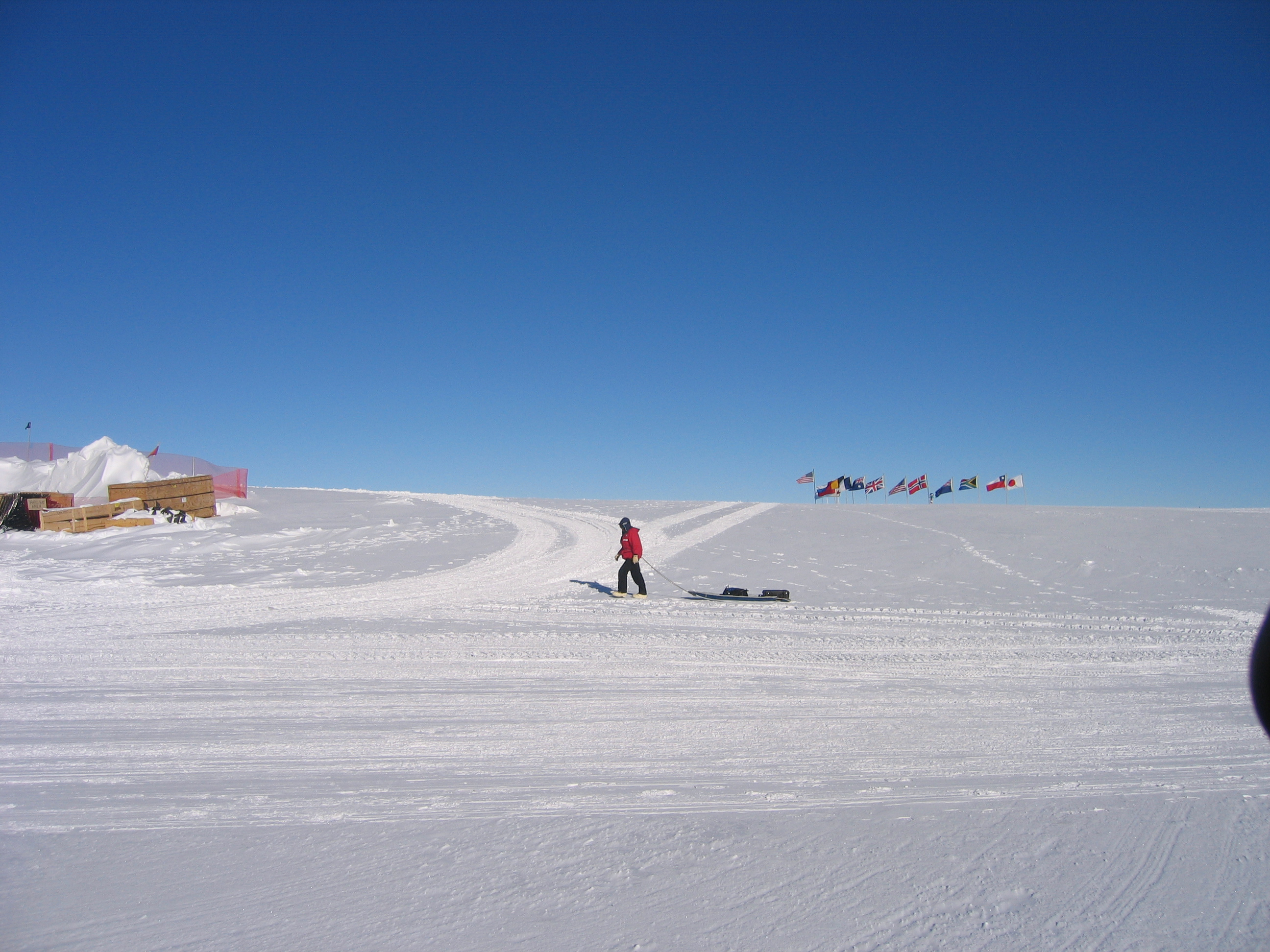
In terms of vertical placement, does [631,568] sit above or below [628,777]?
above

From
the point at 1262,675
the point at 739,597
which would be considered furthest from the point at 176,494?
the point at 1262,675

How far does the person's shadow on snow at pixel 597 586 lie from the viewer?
47.0 ft

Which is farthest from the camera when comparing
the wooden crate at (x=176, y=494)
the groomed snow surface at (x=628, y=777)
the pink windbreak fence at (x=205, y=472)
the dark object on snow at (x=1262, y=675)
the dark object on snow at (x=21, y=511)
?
the pink windbreak fence at (x=205, y=472)

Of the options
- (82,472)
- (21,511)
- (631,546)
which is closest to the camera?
(631,546)

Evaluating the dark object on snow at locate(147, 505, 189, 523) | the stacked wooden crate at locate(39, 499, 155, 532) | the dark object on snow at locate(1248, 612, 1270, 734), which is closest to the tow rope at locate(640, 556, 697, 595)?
the dark object on snow at locate(1248, 612, 1270, 734)

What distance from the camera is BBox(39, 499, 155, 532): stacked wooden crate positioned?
19734 mm

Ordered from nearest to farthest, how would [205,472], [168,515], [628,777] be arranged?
[628,777] < [168,515] < [205,472]

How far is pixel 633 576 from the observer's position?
1351cm

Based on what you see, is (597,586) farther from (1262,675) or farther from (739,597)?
(1262,675)

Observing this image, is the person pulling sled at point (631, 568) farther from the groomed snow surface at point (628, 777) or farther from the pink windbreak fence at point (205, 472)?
the pink windbreak fence at point (205, 472)

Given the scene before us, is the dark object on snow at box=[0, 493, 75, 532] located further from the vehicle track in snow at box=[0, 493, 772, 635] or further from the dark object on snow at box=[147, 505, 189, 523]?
the vehicle track in snow at box=[0, 493, 772, 635]

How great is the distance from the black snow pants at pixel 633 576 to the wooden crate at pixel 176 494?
16.0 metres

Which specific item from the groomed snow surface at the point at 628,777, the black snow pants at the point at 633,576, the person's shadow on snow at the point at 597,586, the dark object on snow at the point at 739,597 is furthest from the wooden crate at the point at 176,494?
the dark object on snow at the point at 739,597

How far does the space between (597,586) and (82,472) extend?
64.7 ft
